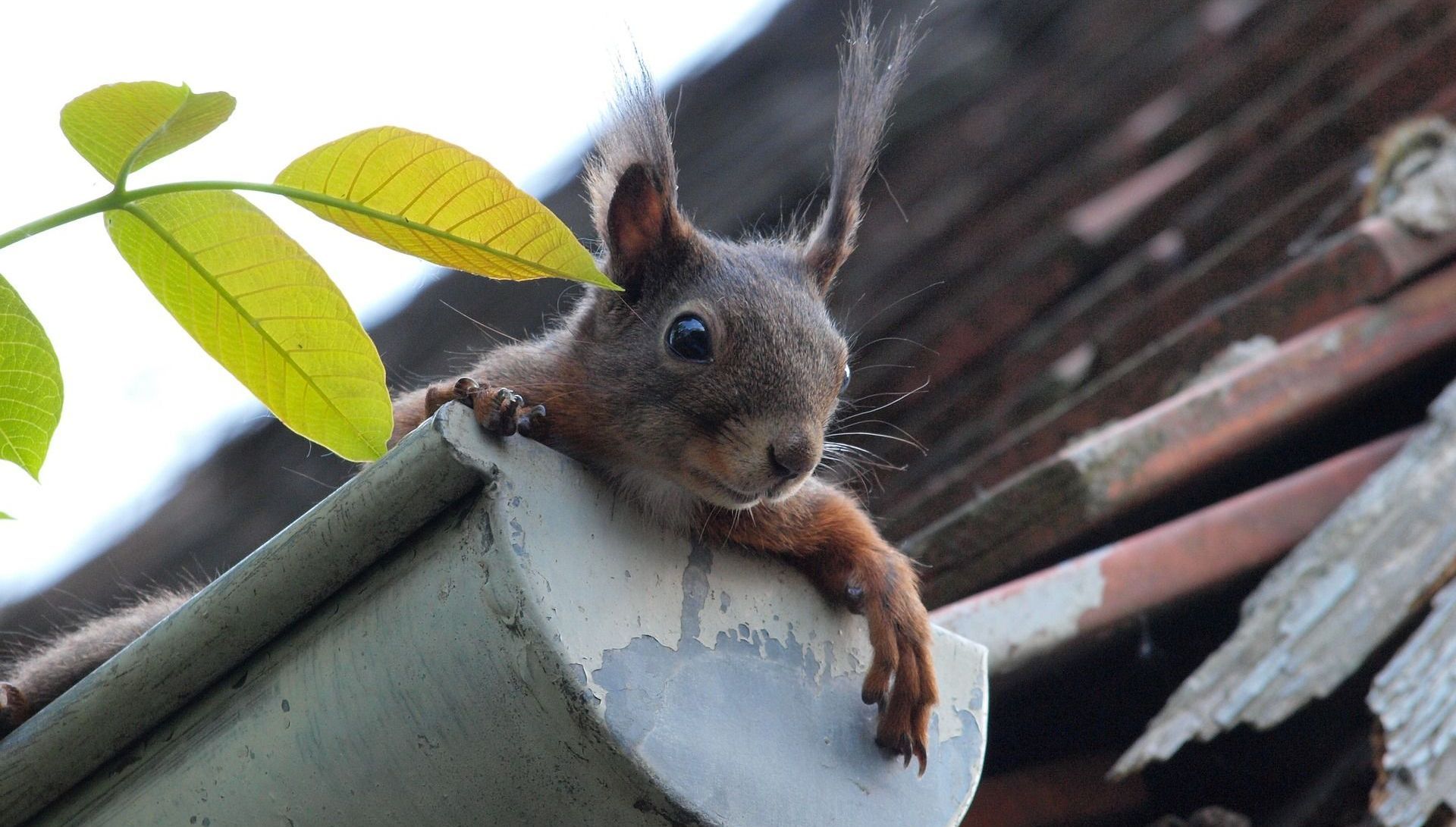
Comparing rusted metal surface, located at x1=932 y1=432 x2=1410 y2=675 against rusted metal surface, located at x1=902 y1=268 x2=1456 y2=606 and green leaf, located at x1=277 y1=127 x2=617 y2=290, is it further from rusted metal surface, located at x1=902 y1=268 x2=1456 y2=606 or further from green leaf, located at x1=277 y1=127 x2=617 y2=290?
green leaf, located at x1=277 y1=127 x2=617 y2=290

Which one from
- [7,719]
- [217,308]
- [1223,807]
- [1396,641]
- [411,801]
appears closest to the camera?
[217,308]

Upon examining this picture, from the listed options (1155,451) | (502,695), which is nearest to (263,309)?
(502,695)

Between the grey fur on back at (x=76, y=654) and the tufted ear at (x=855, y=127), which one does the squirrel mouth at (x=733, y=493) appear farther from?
the grey fur on back at (x=76, y=654)

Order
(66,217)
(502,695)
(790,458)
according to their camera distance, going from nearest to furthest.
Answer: (66,217) < (502,695) < (790,458)

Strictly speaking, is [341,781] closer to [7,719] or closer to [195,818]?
[195,818]

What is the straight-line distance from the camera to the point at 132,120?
37.9 inches

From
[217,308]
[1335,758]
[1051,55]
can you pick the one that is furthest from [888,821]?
[1051,55]

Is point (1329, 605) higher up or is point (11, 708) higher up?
point (11, 708)

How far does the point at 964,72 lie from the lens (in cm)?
403

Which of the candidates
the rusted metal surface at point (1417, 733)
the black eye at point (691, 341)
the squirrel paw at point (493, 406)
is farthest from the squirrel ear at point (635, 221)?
the rusted metal surface at point (1417, 733)

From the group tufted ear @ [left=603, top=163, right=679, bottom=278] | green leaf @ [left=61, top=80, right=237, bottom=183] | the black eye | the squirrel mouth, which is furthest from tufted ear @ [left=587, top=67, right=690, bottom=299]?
green leaf @ [left=61, top=80, right=237, bottom=183]

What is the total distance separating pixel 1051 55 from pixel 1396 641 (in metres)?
2.77

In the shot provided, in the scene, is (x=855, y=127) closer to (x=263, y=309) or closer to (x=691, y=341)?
(x=691, y=341)

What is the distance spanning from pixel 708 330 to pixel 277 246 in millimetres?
729
